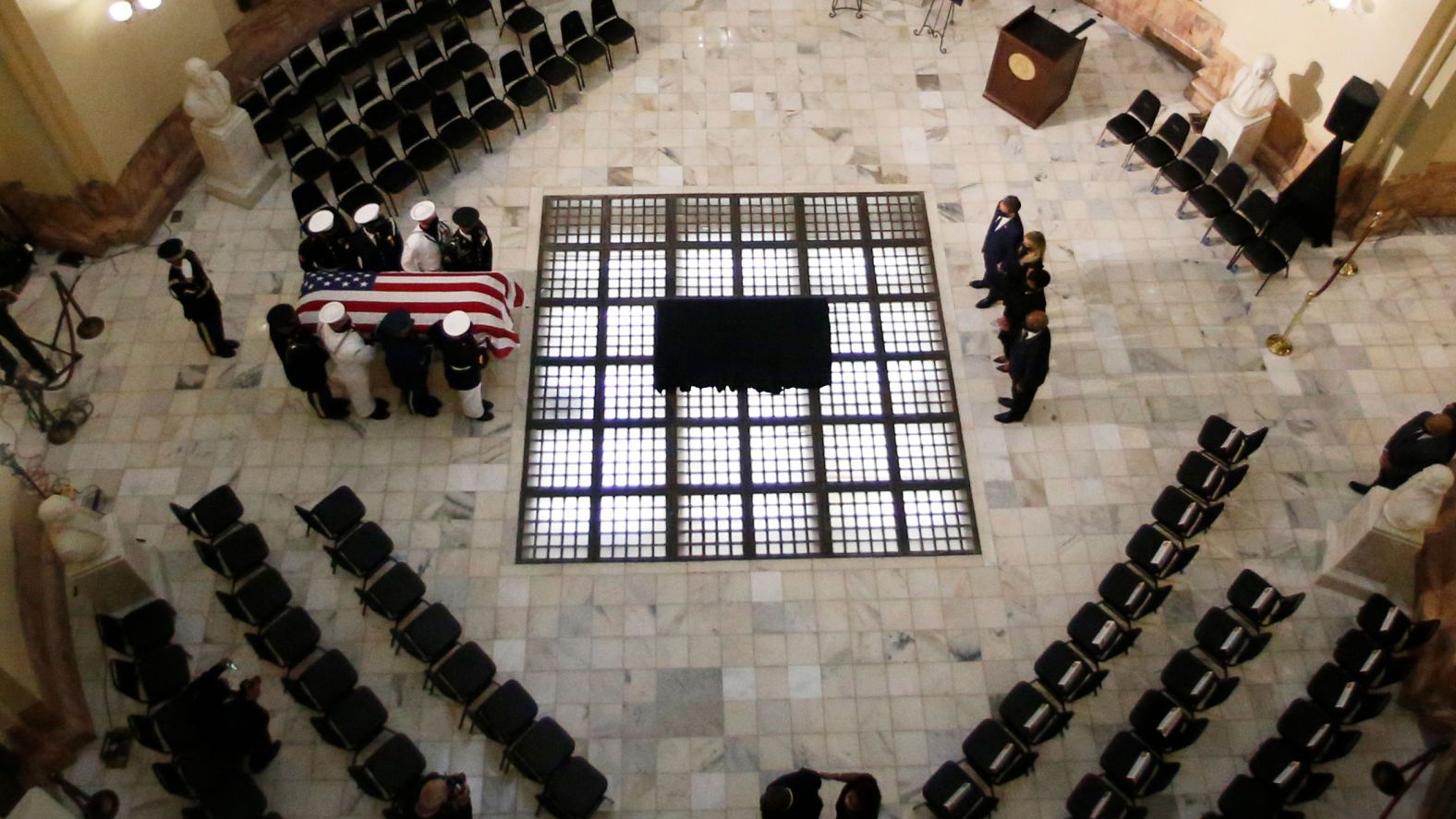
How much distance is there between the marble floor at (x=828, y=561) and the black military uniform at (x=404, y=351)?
0.73 metres

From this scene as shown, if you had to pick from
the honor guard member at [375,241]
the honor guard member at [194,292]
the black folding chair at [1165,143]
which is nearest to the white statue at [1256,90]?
the black folding chair at [1165,143]

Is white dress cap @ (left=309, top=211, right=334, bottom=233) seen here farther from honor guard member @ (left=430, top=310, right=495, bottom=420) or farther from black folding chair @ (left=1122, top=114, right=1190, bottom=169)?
black folding chair @ (left=1122, top=114, right=1190, bottom=169)

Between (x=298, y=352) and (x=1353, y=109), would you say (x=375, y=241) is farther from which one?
(x=1353, y=109)

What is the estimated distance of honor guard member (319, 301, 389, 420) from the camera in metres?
10.8

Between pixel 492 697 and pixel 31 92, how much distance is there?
24.9 feet

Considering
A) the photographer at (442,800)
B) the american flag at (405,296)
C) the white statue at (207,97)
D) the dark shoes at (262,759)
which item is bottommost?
the dark shoes at (262,759)

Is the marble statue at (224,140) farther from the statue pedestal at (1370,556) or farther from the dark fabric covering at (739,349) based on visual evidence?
the statue pedestal at (1370,556)

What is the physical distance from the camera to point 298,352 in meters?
10.7

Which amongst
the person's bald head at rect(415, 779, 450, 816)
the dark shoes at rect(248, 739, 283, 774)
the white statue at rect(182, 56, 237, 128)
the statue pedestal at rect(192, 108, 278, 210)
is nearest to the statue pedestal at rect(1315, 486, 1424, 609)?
the person's bald head at rect(415, 779, 450, 816)

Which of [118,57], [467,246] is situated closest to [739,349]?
[467,246]

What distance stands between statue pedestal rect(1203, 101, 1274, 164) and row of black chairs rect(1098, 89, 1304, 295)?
0.18 m

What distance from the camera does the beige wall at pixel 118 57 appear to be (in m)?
11.4

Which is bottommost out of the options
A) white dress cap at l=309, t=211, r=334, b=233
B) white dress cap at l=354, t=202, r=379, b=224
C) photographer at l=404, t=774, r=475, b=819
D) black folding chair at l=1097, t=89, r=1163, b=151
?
photographer at l=404, t=774, r=475, b=819

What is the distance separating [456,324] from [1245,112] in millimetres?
9168
